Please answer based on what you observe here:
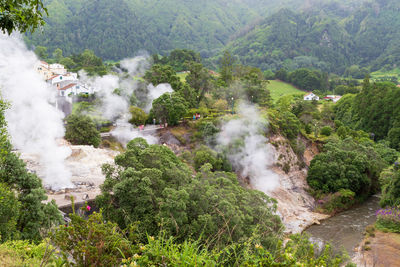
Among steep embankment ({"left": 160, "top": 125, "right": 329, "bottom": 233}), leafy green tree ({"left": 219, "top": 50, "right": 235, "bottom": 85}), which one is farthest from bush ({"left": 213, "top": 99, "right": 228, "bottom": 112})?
leafy green tree ({"left": 219, "top": 50, "right": 235, "bottom": 85})

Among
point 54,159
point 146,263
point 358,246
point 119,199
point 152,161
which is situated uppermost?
point 54,159

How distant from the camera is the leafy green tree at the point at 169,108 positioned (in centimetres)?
2861

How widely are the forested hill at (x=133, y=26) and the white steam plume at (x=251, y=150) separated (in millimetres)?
67778

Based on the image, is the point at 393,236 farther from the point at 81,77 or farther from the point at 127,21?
the point at 127,21

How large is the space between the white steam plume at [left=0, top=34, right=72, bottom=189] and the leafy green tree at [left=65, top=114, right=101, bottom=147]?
3.72 m

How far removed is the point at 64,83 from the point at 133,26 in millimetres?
75183

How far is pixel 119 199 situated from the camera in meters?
12.1

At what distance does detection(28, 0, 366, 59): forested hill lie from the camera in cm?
9200

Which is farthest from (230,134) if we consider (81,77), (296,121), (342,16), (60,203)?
(342,16)

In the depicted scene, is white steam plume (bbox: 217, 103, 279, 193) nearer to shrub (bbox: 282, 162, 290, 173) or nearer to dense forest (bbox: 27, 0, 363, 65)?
shrub (bbox: 282, 162, 290, 173)

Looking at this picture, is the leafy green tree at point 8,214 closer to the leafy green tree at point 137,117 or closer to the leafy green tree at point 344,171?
the leafy green tree at point 137,117

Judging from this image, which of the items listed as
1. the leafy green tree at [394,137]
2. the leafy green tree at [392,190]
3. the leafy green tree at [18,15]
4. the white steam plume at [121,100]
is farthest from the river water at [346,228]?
the leafy green tree at [18,15]

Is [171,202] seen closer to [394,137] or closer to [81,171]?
[81,171]

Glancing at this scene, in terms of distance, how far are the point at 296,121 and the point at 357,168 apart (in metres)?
7.55
